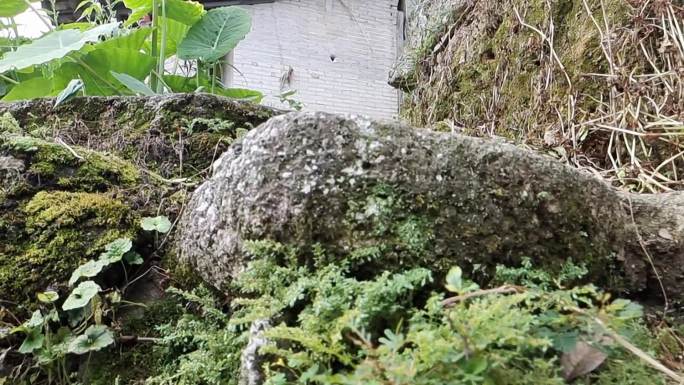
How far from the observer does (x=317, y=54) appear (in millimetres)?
5656

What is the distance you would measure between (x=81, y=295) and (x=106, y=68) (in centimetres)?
140

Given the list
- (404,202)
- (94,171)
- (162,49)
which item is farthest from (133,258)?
(162,49)

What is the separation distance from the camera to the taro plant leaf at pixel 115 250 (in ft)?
4.07

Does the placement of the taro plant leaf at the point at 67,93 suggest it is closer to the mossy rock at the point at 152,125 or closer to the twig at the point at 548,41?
the mossy rock at the point at 152,125

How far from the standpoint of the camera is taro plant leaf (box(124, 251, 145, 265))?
51.6 inches

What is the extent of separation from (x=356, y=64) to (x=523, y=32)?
3296mm

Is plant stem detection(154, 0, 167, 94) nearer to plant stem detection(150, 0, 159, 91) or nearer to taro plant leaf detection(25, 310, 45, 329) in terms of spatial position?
plant stem detection(150, 0, 159, 91)

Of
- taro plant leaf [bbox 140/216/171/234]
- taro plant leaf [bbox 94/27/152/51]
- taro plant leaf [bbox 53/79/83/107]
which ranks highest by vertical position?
taro plant leaf [bbox 94/27/152/51]

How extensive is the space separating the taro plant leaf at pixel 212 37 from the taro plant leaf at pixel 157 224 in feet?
3.95

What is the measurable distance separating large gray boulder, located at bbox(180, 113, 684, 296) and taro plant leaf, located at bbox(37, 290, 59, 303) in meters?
0.38

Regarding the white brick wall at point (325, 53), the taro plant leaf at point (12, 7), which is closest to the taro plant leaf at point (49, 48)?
the taro plant leaf at point (12, 7)

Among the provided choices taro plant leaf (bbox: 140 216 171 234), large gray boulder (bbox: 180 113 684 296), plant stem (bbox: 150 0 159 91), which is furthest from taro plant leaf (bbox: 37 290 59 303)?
plant stem (bbox: 150 0 159 91)

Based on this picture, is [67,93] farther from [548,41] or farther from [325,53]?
[325,53]

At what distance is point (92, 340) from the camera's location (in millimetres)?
1121
